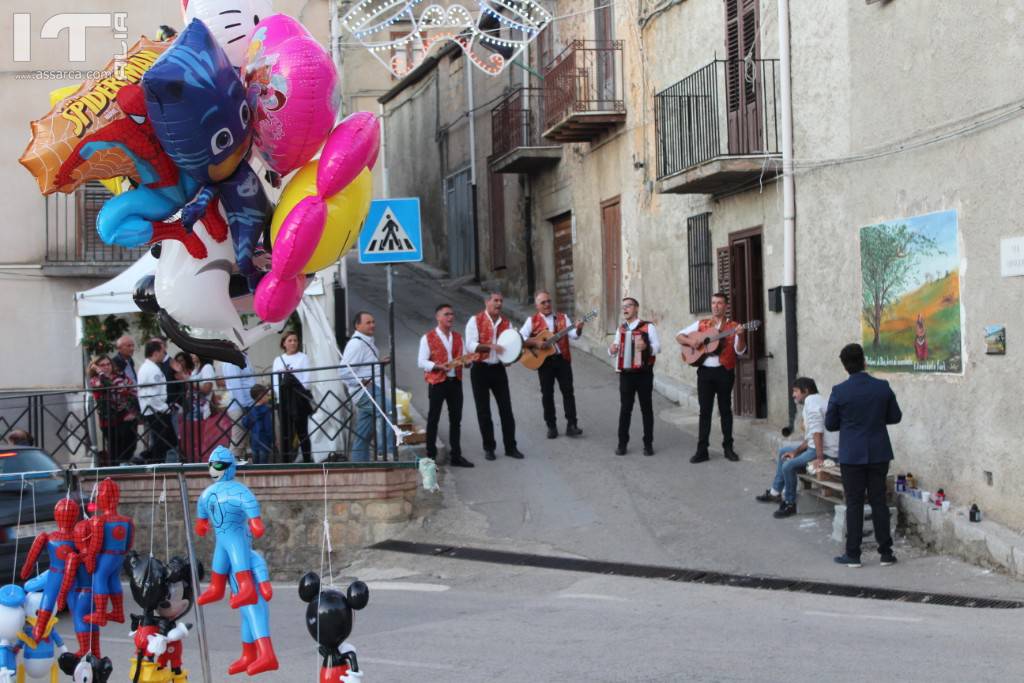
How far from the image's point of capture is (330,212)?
6945mm

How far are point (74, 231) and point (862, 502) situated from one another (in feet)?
41.4

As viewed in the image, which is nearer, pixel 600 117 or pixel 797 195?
pixel 797 195

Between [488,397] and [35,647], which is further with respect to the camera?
[488,397]

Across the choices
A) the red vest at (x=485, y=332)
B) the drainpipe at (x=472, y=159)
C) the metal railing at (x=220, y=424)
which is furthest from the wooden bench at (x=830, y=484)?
the drainpipe at (x=472, y=159)

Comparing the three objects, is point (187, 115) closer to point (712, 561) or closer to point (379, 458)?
point (712, 561)

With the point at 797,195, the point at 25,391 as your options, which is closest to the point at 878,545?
the point at 797,195

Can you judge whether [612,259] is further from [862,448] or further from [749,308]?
[862,448]

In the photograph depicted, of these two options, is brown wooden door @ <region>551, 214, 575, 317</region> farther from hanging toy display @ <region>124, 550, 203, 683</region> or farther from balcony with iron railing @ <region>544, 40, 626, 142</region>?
hanging toy display @ <region>124, 550, 203, 683</region>

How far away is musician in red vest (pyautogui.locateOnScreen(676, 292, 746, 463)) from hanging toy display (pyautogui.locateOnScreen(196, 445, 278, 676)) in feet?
26.7

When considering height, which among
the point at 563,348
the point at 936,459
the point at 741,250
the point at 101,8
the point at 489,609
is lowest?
the point at 489,609

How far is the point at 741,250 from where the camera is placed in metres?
16.7

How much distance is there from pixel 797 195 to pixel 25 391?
36.0 feet

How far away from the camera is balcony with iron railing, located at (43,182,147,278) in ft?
63.4

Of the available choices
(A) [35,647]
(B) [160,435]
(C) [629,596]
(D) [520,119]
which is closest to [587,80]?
(D) [520,119]
